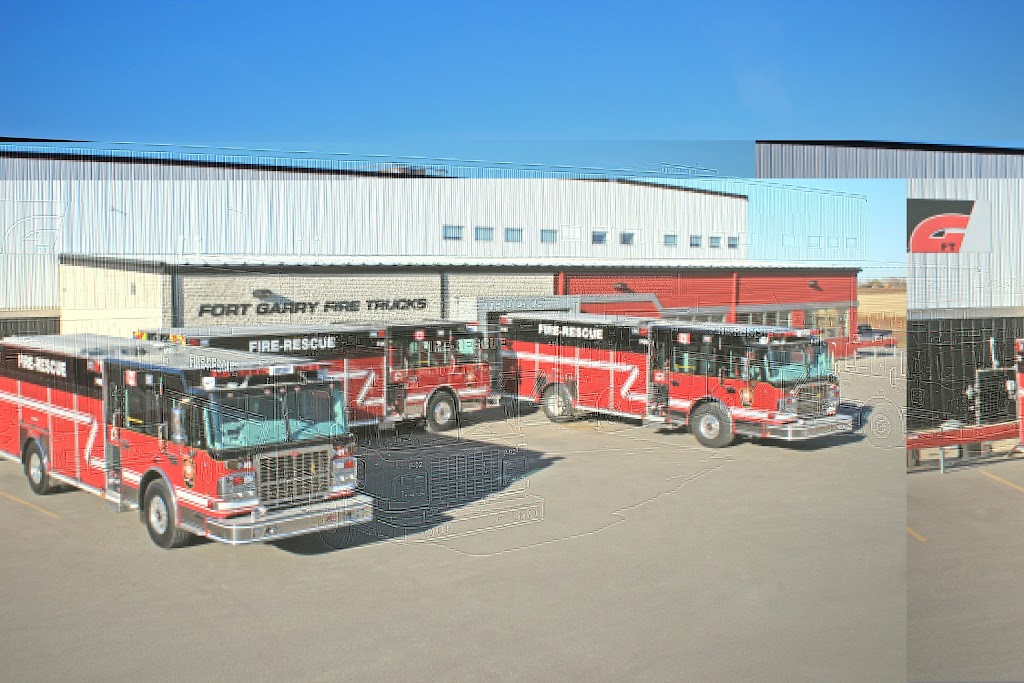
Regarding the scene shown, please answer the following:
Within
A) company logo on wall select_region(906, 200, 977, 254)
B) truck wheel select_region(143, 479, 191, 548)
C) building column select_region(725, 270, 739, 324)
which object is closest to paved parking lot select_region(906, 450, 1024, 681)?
company logo on wall select_region(906, 200, 977, 254)

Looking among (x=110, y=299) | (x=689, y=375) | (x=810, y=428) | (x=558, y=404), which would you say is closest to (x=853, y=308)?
(x=810, y=428)

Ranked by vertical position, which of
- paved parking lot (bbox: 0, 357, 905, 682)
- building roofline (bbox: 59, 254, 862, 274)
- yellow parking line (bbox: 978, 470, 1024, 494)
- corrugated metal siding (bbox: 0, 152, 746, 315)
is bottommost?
paved parking lot (bbox: 0, 357, 905, 682)

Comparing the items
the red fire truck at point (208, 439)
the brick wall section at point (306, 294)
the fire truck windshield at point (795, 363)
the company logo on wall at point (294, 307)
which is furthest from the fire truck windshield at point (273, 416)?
the fire truck windshield at point (795, 363)

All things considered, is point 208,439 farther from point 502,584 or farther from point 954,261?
point 954,261

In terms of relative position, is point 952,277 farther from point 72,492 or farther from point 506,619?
point 72,492

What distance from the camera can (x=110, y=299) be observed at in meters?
10.8

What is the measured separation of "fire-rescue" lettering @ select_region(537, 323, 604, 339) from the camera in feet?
55.3

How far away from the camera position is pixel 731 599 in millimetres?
8508

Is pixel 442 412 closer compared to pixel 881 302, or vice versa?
pixel 881 302

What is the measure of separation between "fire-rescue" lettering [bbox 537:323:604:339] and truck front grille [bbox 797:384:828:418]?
3415 millimetres

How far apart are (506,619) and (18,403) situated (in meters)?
7.15

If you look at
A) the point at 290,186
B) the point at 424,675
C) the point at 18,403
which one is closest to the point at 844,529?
the point at 424,675

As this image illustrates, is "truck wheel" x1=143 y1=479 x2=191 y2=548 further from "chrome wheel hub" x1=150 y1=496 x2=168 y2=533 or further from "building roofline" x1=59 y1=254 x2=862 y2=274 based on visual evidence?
"building roofline" x1=59 y1=254 x2=862 y2=274

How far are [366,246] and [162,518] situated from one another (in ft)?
18.1
